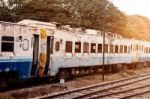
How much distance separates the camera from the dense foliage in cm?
4381

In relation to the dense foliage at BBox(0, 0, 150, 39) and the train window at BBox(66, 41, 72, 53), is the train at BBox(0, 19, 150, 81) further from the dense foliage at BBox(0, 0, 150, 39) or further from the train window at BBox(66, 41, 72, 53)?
the dense foliage at BBox(0, 0, 150, 39)

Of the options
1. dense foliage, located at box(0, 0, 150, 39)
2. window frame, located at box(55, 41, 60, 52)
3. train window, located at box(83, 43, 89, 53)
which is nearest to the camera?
window frame, located at box(55, 41, 60, 52)

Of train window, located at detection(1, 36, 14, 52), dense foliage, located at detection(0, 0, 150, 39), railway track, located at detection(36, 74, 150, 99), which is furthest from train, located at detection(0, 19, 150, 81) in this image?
dense foliage, located at detection(0, 0, 150, 39)

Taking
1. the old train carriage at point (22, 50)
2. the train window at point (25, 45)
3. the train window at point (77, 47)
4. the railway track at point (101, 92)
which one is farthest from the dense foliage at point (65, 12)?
the train window at point (25, 45)

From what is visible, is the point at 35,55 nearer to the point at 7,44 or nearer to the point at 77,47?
the point at 7,44

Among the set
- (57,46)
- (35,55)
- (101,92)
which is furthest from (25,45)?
(101,92)

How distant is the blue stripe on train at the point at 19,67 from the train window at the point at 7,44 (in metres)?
0.62

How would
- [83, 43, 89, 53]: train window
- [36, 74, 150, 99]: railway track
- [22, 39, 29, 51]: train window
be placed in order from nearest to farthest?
[36, 74, 150, 99]: railway track → [22, 39, 29, 51]: train window → [83, 43, 89, 53]: train window

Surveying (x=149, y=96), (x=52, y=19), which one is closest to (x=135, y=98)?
(x=149, y=96)

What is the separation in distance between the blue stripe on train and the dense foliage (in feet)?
63.5

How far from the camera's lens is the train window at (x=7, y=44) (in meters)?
17.3

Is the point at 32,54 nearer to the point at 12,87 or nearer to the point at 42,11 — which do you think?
the point at 12,87

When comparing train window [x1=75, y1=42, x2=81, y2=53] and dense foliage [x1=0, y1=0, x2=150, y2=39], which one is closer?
train window [x1=75, y1=42, x2=81, y2=53]

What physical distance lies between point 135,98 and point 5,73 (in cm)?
627
